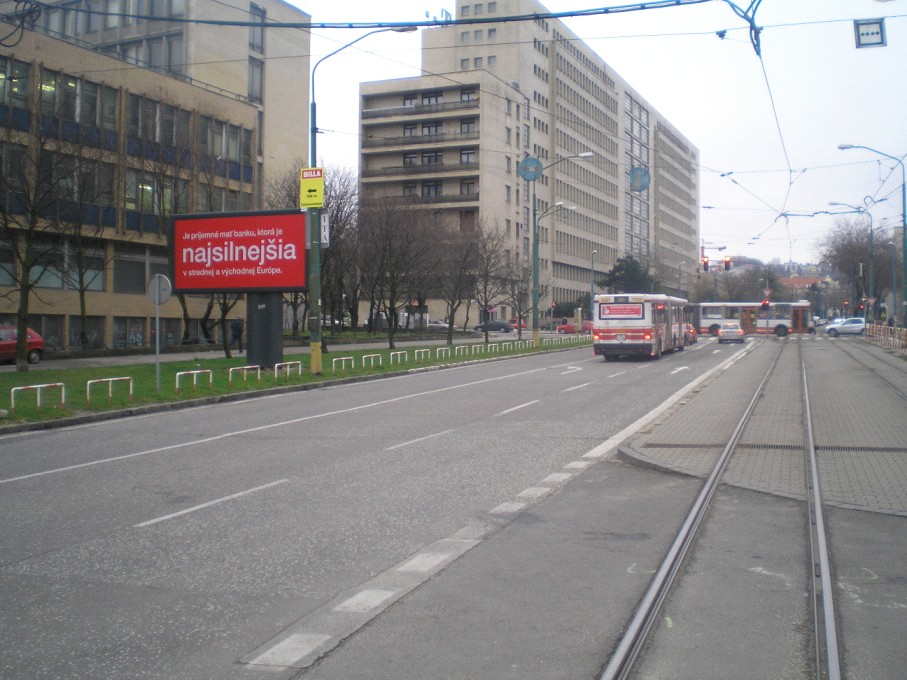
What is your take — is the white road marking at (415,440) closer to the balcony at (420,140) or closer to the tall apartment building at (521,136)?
the tall apartment building at (521,136)

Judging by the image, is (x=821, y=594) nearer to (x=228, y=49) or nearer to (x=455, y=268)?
(x=455, y=268)

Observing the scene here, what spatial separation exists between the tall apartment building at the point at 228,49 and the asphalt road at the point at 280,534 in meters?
40.3

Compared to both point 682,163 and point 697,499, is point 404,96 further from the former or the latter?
point 697,499

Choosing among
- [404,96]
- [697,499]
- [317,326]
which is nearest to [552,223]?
[404,96]

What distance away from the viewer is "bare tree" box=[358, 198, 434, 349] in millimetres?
48281

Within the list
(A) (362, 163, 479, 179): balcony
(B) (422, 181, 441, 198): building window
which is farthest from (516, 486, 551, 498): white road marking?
(B) (422, 181, 441, 198): building window

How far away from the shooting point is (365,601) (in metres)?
5.75

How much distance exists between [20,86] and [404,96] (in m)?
60.0

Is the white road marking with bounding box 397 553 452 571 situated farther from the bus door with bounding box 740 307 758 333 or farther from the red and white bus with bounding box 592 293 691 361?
the bus door with bounding box 740 307 758 333

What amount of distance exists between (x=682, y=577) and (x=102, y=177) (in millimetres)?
35831

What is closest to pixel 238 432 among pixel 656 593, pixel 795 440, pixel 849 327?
pixel 795 440

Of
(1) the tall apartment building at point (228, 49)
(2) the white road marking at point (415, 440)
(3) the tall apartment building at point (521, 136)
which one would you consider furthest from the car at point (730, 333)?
(2) the white road marking at point (415, 440)

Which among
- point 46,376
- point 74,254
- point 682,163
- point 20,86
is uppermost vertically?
point 682,163

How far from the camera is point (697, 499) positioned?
8945mm
